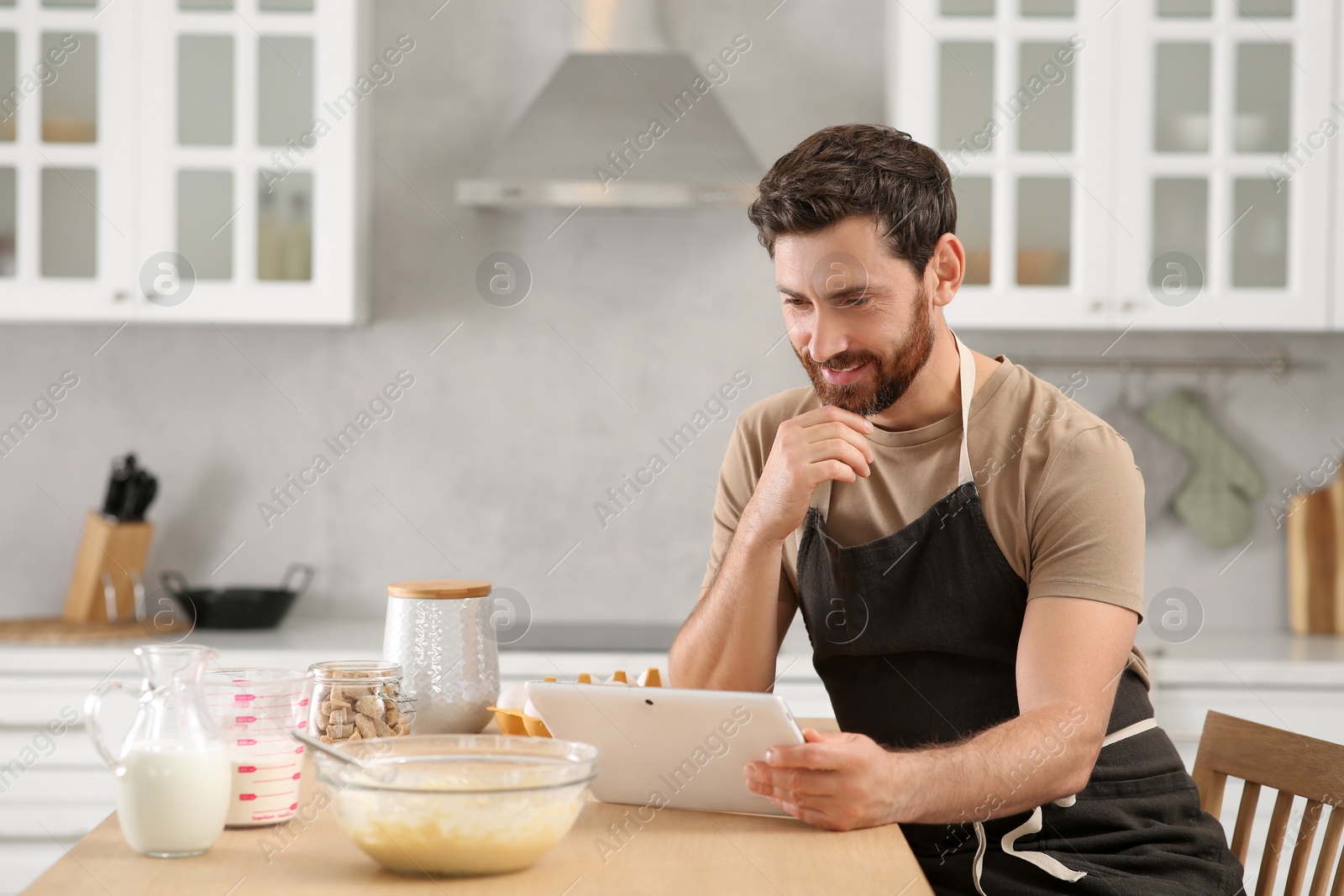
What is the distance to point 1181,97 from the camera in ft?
9.21

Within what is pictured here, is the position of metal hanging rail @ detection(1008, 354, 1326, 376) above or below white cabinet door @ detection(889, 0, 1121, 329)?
below

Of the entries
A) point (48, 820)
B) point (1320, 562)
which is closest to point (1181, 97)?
point (1320, 562)

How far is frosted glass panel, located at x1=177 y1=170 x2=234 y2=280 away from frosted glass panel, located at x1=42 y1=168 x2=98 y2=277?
20 cm

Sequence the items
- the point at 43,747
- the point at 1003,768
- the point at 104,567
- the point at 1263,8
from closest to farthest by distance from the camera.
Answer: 1. the point at 1003,768
2. the point at 43,747
3. the point at 1263,8
4. the point at 104,567

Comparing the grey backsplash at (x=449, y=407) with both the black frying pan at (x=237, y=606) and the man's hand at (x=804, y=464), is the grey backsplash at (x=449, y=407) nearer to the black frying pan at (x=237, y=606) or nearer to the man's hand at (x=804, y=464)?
the black frying pan at (x=237, y=606)

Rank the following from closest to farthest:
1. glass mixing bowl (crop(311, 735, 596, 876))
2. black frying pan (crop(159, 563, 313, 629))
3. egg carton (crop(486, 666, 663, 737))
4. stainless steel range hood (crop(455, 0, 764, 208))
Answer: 1. glass mixing bowl (crop(311, 735, 596, 876))
2. egg carton (crop(486, 666, 663, 737))
3. stainless steel range hood (crop(455, 0, 764, 208))
4. black frying pan (crop(159, 563, 313, 629))

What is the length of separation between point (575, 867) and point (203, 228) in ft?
7.36

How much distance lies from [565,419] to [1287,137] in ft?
6.07

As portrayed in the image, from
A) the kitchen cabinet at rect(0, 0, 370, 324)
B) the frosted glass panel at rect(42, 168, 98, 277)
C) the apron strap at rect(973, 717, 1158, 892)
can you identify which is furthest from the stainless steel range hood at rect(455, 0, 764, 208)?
the apron strap at rect(973, 717, 1158, 892)

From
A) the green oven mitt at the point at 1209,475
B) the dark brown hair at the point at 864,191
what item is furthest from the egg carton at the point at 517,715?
the green oven mitt at the point at 1209,475

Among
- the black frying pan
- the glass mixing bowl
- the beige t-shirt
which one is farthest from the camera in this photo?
the black frying pan

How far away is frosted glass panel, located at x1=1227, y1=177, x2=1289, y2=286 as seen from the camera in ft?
9.19

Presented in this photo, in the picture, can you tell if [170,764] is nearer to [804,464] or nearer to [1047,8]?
[804,464]

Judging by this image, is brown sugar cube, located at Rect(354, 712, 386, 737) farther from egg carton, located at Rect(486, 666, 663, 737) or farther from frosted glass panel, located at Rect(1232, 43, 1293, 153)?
frosted glass panel, located at Rect(1232, 43, 1293, 153)
